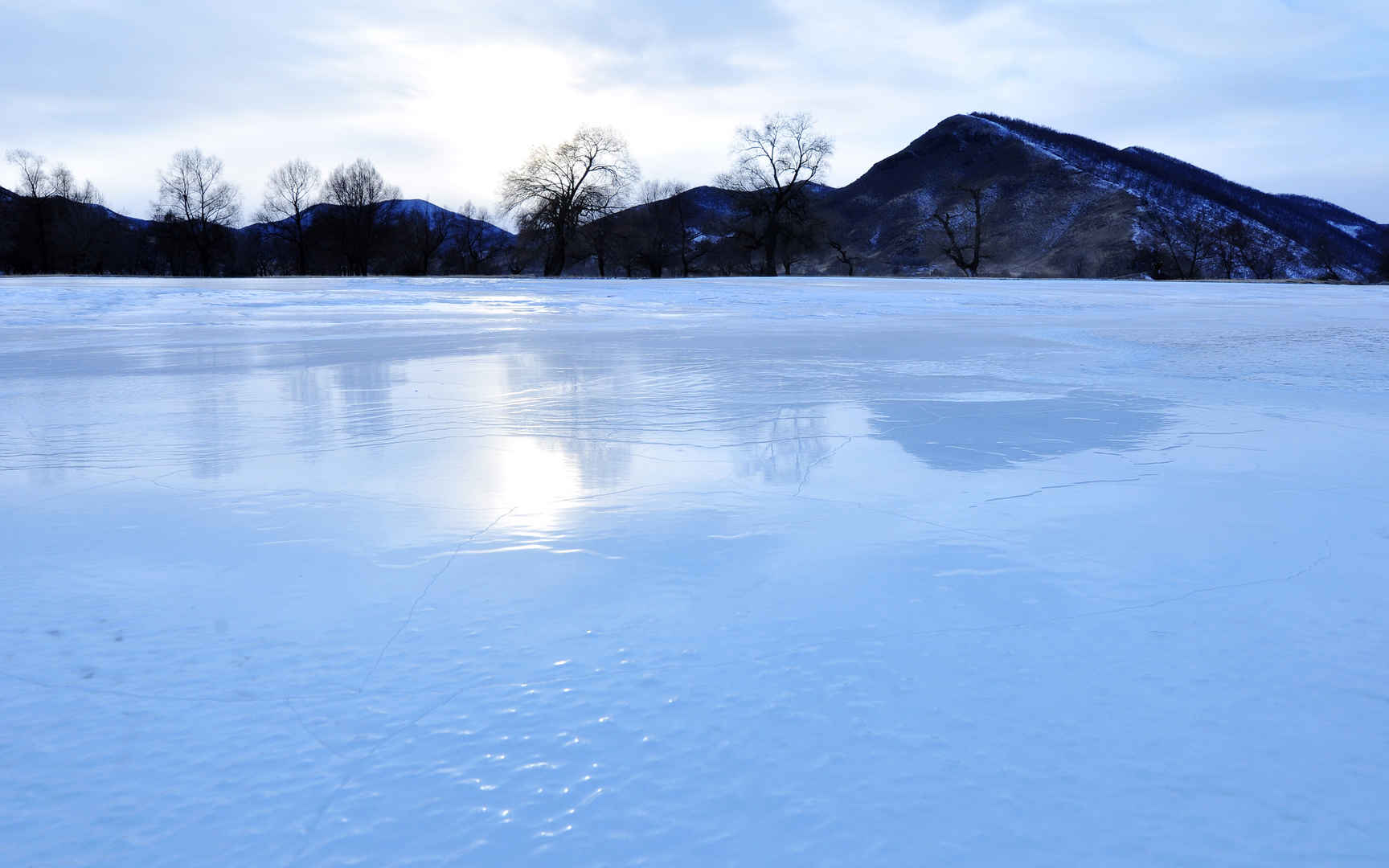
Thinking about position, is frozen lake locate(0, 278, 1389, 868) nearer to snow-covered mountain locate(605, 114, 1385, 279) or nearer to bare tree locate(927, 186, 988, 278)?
bare tree locate(927, 186, 988, 278)

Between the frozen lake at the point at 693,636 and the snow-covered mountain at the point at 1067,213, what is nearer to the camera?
the frozen lake at the point at 693,636

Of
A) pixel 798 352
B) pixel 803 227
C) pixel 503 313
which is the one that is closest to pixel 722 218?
pixel 803 227

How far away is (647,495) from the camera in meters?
2.73

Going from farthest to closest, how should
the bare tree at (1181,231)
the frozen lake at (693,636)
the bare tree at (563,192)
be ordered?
1. the bare tree at (1181,231)
2. the bare tree at (563,192)
3. the frozen lake at (693,636)

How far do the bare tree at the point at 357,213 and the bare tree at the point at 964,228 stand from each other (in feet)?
102

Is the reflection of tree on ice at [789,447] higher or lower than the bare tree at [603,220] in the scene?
lower

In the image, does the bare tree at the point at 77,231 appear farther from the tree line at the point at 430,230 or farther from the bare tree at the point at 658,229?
the bare tree at the point at 658,229

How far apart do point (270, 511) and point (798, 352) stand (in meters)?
5.02

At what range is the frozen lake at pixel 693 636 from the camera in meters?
1.18

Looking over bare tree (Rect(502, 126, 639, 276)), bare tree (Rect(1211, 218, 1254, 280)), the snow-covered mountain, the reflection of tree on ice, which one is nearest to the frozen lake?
the reflection of tree on ice

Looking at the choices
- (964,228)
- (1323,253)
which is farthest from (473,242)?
(1323,253)

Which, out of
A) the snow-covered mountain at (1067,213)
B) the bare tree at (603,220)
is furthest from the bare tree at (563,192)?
the snow-covered mountain at (1067,213)

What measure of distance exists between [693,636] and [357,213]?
5358cm

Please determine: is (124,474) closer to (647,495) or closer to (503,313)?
(647,495)
